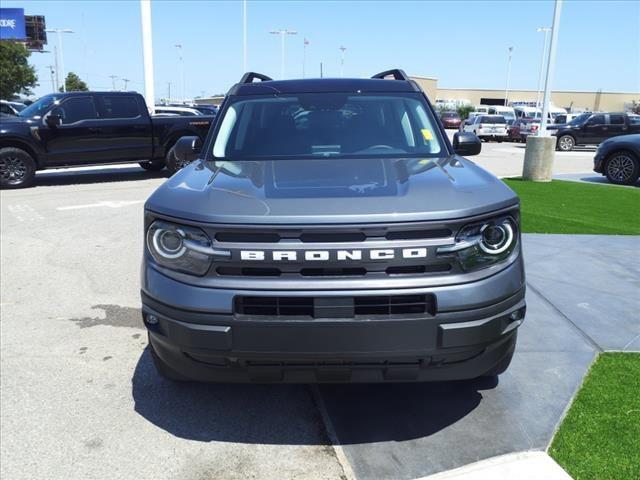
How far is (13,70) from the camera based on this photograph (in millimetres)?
53094

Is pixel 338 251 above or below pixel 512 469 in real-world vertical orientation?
above

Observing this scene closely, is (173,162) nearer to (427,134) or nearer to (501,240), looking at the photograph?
(427,134)

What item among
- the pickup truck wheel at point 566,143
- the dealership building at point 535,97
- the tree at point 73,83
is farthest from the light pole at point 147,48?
the dealership building at point 535,97

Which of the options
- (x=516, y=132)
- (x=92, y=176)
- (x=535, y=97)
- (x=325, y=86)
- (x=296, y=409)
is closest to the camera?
(x=296, y=409)

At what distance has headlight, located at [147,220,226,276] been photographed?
2459mm

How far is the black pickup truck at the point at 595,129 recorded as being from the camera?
24.8m

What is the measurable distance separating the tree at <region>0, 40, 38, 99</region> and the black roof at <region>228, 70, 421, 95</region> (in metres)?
57.3

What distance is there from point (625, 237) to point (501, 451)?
532 cm

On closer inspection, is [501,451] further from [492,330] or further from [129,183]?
[129,183]

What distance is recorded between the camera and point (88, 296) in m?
5.12

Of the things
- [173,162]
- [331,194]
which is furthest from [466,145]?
[173,162]

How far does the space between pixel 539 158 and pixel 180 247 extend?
36.3 ft

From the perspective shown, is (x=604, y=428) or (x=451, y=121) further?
(x=451, y=121)

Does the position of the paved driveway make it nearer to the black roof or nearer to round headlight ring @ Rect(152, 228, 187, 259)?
round headlight ring @ Rect(152, 228, 187, 259)
